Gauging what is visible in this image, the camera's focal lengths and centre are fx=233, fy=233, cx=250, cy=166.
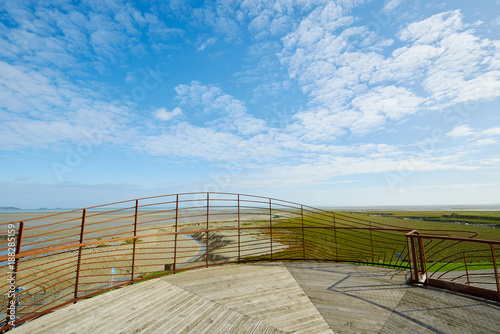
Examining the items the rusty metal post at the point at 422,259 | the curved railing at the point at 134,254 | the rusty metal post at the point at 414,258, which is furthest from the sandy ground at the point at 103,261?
the rusty metal post at the point at 422,259

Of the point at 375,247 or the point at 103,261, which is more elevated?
the point at 103,261

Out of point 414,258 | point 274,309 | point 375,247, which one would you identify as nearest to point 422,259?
point 414,258

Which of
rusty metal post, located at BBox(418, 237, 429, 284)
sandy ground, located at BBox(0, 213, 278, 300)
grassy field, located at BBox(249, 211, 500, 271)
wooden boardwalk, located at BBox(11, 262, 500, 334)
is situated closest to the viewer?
wooden boardwalk, located at BBox(11, 262, 500, 334)

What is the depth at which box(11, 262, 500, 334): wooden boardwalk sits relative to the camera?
3.59 meters

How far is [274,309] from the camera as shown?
13.7ft

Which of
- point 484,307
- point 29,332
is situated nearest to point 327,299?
point 484,307

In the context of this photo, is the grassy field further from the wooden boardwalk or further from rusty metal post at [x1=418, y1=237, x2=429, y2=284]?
the wooden boardwalk

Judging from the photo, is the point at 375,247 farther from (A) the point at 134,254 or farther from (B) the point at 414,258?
(A) the point at 134,254

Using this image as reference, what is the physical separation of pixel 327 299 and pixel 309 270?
222 cm

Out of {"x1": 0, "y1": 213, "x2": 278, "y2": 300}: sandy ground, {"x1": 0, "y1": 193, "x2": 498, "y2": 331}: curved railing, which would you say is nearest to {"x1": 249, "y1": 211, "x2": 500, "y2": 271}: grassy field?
{"x1": 0, "y1": 193, "x2": 498, "y2": 331}: curved railing

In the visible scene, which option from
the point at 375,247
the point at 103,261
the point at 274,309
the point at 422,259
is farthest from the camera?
the point at 375,247

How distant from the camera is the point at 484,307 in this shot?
4.29 m

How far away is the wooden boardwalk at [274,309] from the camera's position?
3.59m

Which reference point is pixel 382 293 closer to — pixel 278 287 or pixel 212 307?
pixel 278 287
